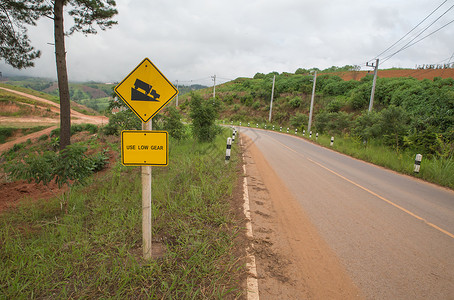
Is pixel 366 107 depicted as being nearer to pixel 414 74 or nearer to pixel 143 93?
pixel 414 74

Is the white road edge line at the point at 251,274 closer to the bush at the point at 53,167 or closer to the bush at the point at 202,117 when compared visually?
the bush at the point at 53,167

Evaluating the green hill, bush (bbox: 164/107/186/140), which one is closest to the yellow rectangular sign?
bush (bbox: 164/107/186/140)

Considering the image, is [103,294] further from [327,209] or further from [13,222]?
[327,209]

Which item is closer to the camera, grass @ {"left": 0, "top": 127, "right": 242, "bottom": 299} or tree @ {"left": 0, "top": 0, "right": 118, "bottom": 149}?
grass @ {"left": 0, "top": 127, "right": 242, "bottom": 299}

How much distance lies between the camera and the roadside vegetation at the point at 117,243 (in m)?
2.33

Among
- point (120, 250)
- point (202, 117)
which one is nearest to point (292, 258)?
point (120, 250)

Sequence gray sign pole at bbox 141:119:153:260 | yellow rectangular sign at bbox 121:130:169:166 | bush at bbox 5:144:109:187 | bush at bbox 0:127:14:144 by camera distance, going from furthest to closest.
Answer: bush at bbox 0:127:14:144, bush at bbox 5:144:109:187, gray sign pole at bbox 141:119:153:260, yellow rectangular sign at bbox 121:130:169:166

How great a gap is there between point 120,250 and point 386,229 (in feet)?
13.6

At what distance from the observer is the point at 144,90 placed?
2.66 metres

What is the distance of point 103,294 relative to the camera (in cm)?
222

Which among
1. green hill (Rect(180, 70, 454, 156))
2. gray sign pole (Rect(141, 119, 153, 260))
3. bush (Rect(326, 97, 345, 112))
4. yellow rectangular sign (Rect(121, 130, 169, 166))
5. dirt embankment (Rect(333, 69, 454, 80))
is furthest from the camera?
bush (Rect(326, 97, 345, 112))

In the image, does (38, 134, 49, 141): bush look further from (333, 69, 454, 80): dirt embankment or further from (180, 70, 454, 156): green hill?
(333, 69, 454, 80): dirt embankment

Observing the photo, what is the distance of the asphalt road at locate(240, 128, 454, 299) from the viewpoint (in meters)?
A: 2.65

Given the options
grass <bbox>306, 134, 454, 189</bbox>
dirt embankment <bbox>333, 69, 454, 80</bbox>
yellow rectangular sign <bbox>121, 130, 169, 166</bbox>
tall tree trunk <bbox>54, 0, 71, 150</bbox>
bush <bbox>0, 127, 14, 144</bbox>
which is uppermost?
dirt embankment <bbox>333, 69, 454, 80</bbox>
